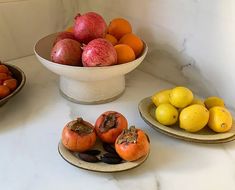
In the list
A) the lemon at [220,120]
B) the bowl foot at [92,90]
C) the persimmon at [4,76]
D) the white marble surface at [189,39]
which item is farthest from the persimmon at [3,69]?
the lemon at [220,120]

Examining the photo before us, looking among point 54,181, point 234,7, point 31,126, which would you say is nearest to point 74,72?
point 31,126

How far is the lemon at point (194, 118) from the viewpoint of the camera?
73 centimetres

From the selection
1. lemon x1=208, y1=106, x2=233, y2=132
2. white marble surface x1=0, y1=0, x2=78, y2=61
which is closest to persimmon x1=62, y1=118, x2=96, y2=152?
lemon x1=208, y1=106, x2=233, y2=132

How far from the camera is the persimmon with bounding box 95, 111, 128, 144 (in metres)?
0.70

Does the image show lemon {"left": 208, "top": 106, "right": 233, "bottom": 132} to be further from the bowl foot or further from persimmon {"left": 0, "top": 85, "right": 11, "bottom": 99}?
persimmon {"left": 0, "top": 85, "right": 11, "bottom": 99}

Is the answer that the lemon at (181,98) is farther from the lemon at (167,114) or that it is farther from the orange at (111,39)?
the orange at (111,39)

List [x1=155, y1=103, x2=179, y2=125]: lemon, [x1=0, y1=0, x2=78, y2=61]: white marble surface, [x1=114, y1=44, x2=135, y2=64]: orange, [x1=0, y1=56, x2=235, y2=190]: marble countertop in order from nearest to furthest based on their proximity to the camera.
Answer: [x1=0, y1=56, x2=235, y2=190]: marble countertop, [x1=155, y1=103, x2=179, y2=125]: lemon, [x1=114, y1=44, x2=135, y2=64]: orange, [x1=0, y1=0, x2=78, y2=61]: white marble surface

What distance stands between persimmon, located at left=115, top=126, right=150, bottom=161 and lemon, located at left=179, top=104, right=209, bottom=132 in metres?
0.12

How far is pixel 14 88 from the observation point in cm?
88

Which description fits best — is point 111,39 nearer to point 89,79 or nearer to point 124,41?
point 124,41

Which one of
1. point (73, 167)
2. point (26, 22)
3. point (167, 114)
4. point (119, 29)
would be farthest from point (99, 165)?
point (26, 22)

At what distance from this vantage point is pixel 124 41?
93 centimetres

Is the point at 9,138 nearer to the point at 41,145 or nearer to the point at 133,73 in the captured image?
the point at 41,145

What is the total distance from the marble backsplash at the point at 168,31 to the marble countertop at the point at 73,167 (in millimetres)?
160
